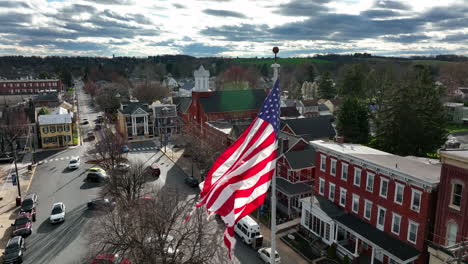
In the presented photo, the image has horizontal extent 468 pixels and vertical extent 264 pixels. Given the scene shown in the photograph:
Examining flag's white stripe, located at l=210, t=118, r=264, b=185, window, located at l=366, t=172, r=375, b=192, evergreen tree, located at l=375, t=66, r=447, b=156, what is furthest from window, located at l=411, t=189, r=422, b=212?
evergreen tree, located at l=375, t=66, r=447, b=156

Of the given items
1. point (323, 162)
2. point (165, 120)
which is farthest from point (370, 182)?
point (165, 120)

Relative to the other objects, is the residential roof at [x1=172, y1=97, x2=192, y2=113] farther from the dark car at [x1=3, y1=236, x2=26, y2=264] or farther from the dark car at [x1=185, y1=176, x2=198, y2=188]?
the dark car at [x1=3, y1=236, x2=26, y2=264]

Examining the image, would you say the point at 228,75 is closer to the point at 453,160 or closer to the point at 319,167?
the point at 319,167

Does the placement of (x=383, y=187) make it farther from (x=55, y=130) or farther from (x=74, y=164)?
(x=55, y=130)

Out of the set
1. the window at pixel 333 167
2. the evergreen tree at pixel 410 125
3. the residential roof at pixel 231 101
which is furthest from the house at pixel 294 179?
the residential roof at pixel 231 101

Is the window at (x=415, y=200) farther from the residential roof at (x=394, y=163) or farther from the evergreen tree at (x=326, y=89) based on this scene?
the evergreen tree at (x=326, y=89)
